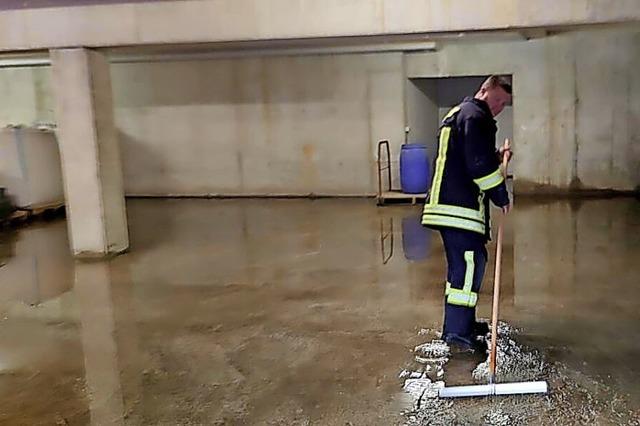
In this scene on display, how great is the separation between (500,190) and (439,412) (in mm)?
1156

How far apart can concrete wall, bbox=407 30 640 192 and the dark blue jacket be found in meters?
6.16

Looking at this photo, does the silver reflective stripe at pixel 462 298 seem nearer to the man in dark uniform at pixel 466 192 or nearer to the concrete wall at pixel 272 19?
the man in dark uniform at pixel 466 192

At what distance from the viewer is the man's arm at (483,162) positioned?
3.57 meters

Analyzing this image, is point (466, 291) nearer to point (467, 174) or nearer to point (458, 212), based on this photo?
point (458, 212)

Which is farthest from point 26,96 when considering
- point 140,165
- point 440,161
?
point 440,161

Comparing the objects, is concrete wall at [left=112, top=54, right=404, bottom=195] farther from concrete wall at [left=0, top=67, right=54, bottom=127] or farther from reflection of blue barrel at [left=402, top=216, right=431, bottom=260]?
reflection of blue barrel at [left=402, top=216, right=431, bottom=260]

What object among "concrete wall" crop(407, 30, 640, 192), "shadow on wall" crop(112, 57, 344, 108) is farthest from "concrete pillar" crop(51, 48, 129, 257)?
"concrete wall" crop(407, 30, 640, 192)

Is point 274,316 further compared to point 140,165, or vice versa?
point 140,165

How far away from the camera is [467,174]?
3.71 metres

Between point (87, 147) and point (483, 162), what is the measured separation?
14.1 ft

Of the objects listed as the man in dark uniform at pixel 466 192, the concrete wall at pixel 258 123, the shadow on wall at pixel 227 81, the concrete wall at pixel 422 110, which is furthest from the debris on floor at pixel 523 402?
the shadow on wall at pixel 227 81

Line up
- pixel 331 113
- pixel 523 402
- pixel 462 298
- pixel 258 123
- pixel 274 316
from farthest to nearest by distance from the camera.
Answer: pixel 258 123
pixel 331 113
pixel 274 316
pixel 462 298
pixel 523 402

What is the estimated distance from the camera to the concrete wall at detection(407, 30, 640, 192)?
9148 millimetres

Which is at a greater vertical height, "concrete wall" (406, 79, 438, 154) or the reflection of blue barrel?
"concrete wall" (406, 79, 438, 154)
